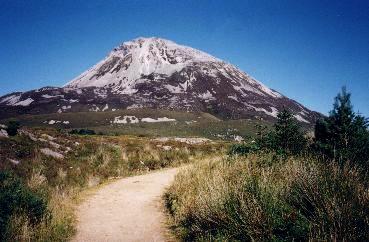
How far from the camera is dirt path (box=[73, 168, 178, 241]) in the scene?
333 inches

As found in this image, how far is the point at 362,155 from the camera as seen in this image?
1299 centimetres

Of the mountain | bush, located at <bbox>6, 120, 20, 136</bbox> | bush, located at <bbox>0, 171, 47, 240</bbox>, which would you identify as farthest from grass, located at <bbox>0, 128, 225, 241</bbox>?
the mountain

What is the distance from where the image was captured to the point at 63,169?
16.2 metres

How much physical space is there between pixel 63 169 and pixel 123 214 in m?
6.99

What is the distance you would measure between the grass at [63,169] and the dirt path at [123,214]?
1.56 ft

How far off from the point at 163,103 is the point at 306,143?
113 metres

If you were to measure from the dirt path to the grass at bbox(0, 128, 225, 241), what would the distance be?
0.48m

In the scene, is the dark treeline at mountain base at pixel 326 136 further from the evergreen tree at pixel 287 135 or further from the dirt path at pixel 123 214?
the dirt path at pixel 123 214

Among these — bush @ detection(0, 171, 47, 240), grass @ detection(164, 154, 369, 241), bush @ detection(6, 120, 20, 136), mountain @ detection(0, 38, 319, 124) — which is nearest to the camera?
grass @ detection(164, 154, 369, 241)

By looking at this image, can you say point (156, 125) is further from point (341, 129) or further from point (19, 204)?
point (19, 204)

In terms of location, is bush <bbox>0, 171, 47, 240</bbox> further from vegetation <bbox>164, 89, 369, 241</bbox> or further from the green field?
the green field

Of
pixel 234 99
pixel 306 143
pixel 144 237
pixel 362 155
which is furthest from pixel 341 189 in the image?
pixel 234 99

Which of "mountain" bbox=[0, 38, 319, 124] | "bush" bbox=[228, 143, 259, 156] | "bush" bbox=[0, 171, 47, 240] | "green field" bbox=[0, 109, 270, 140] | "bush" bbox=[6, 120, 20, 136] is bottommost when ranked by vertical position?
"bush" bbox=[0, 171, 47, 240]

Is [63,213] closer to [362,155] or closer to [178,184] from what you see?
[178,184]
